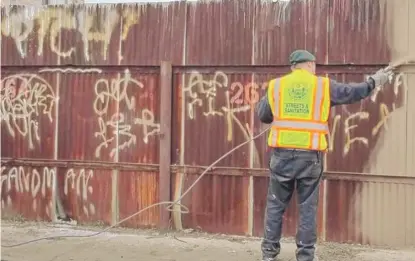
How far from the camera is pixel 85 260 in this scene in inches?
242

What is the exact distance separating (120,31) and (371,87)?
10.5ft

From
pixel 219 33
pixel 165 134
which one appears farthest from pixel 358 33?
pixel 165 134

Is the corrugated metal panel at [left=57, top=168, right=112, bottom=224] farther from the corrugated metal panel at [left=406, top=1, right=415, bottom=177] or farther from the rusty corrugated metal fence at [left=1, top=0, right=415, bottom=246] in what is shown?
the corrugated metal panel at [left=406, top=1, right=415, bottom=177]

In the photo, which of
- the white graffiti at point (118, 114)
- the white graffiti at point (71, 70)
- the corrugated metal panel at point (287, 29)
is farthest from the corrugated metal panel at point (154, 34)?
the corrugated metal panel at point (287, 29)

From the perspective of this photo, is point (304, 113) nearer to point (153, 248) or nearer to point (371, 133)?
point (371, 133)

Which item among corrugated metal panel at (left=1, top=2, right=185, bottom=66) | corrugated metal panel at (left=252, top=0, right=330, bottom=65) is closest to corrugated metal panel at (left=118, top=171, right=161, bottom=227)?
corrugated metal panel at (left=1, top=2, right=185, bottom=66)

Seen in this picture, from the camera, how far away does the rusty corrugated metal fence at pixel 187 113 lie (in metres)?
6.52

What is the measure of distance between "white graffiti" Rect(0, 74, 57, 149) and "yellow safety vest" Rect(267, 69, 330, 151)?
330 centimetres

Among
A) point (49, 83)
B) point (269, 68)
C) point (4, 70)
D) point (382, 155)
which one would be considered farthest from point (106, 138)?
point (382, 155)

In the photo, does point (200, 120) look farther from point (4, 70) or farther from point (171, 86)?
point (4, 70)

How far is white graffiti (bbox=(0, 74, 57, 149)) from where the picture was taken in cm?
762

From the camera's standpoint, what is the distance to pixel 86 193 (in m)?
7.52

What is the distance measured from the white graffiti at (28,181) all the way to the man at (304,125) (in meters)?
3.26

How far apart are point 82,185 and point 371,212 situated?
11.2 ft
